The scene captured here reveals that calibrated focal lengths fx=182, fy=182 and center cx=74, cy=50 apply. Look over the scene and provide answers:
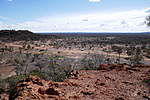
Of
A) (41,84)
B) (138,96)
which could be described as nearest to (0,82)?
(41,84)

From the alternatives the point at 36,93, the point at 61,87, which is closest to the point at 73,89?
the point at 61,87

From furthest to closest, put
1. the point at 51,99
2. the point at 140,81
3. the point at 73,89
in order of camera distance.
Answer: the point at 140,81, the point at 73,89, the point at 51,99

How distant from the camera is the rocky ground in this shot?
373 inches

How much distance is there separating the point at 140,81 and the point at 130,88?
5.46 ft

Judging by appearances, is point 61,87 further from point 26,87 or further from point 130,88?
point 130,88

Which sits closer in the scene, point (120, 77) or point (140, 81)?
point (140, 81)

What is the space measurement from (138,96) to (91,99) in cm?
262

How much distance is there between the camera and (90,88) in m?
10.8

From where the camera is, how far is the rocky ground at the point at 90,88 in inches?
Result: 373

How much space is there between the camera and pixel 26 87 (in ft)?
33.0

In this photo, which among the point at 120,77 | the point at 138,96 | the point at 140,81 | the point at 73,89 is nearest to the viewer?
the point at 138,96

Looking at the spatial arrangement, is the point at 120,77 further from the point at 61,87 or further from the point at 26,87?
the point at 26,87

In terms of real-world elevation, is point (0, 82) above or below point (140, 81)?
below

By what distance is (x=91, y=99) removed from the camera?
31.2ft
